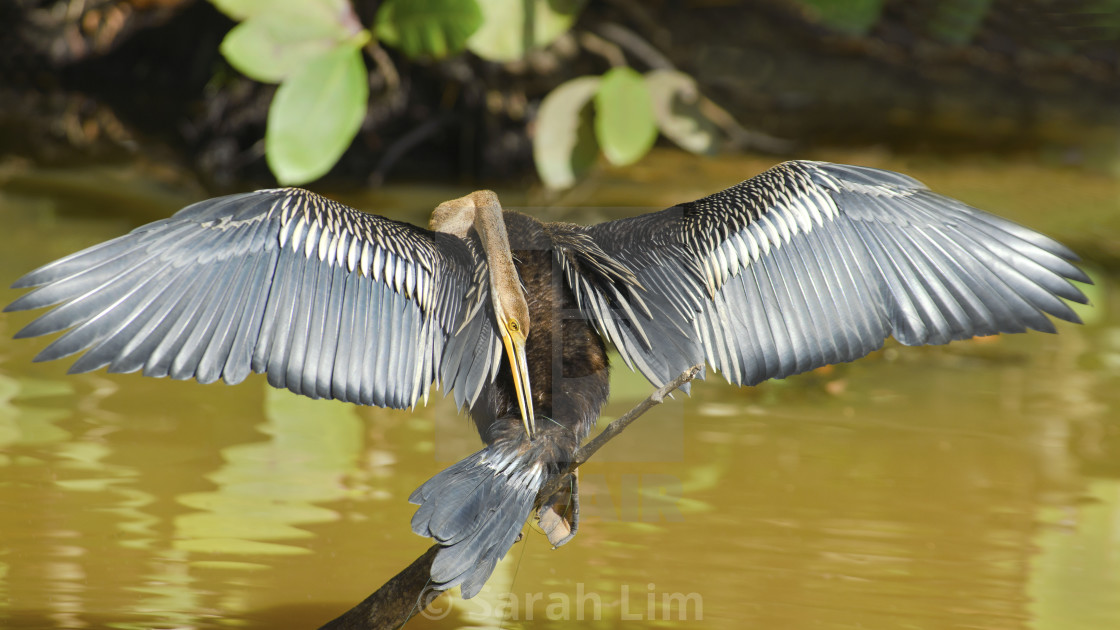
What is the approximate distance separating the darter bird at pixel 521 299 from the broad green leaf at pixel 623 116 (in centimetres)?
284

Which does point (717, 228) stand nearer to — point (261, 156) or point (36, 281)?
point (36, 281)

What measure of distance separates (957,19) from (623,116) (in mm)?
3929

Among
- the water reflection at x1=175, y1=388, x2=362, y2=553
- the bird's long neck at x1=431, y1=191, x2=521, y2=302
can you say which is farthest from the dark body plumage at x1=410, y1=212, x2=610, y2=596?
the water reflection at x1=175, y1=388, x2=362, y2=553

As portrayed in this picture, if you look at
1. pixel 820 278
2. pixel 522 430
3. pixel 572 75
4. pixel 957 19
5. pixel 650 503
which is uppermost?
pixel 957 19

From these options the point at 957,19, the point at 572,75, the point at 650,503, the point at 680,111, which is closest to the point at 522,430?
the point at 650,503

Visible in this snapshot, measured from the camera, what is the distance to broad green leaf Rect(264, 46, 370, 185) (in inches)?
214

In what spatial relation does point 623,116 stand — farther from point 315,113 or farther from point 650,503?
point 650,503

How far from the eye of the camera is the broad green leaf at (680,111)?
6324 millimetres

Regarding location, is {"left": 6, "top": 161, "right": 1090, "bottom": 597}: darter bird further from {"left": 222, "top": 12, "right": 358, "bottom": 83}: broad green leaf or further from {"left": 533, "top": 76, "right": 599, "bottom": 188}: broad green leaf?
{"left": 533, "top": 76, "right": 599, "bottom": 188}: broad green leaf

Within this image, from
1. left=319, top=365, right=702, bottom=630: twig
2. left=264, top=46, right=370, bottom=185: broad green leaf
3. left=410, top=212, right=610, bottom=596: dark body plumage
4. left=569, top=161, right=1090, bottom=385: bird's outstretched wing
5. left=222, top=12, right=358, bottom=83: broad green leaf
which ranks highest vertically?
left=222, top=12, right=358, bottom=83: broad green leaf

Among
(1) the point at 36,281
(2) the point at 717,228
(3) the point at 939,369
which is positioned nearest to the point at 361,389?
(1) the point at 36,281

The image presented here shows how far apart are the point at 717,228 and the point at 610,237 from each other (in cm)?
29

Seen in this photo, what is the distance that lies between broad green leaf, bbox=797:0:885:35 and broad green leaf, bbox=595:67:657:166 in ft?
7.28

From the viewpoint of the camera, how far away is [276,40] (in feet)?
17.9
